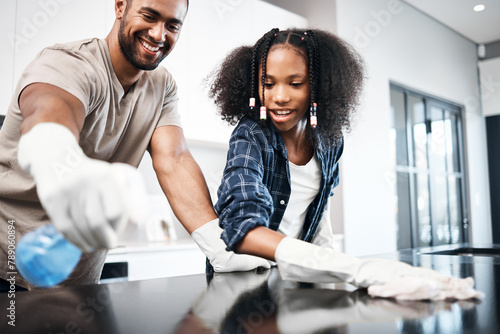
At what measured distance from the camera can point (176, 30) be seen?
1.09 m

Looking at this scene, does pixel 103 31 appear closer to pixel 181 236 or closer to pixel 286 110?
pixel 181 236

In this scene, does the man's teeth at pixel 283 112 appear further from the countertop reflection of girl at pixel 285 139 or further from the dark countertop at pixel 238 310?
the dark countertop at pixel 238 310

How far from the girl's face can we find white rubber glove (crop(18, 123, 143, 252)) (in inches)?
26.5

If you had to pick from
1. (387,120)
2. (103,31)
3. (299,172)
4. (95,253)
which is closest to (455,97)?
(387,120)

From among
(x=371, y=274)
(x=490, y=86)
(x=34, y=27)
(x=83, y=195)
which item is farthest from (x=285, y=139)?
(x=490, y=86)

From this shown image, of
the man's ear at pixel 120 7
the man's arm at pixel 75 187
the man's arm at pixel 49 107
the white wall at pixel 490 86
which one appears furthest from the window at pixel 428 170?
the man's arm at pixel 75 187

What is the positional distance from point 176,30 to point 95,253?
595 mm

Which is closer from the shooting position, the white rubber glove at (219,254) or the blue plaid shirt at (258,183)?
the blue plaid shirt at (258,183)

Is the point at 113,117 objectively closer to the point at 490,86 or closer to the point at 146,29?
the point at 146,29

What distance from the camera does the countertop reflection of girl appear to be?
2.81ft

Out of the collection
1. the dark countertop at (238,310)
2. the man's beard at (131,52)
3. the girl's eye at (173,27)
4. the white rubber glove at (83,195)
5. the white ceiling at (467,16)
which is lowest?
the dark countertop at (238,310)

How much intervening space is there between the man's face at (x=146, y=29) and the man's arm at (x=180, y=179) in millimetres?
211

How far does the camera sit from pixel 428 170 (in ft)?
14.1

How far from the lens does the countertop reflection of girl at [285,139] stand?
33.7 inches
